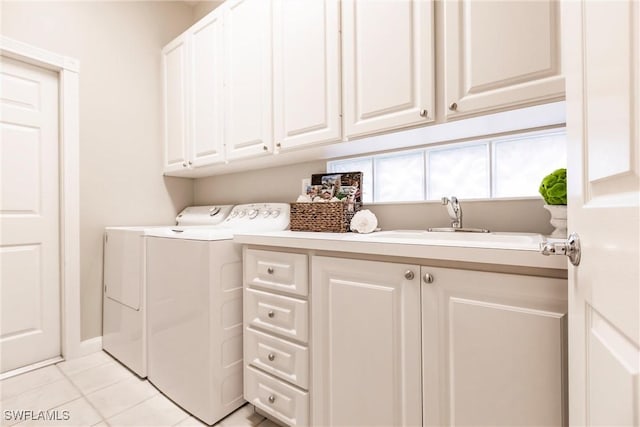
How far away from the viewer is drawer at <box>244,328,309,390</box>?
1324 millimetres

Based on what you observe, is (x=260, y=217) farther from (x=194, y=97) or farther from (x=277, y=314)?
(x=194, y=97)

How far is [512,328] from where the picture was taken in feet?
2.80

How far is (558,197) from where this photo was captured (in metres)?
1.11

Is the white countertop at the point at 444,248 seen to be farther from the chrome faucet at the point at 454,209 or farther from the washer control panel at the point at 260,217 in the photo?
the washer control panel at the point at 260,217

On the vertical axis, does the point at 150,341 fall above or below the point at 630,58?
below

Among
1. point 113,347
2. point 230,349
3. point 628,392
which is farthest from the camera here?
point 113,347

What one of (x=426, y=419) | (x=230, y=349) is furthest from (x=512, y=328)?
(x=230, y=349)

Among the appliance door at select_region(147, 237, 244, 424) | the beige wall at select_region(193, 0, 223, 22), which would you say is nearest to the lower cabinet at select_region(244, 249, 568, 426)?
the appliance door at select_region(147, 237, 244, 424)

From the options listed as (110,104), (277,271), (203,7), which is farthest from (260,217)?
(203,7)

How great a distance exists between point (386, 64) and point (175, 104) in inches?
73.6

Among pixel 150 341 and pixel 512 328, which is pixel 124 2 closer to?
pixel 150 341

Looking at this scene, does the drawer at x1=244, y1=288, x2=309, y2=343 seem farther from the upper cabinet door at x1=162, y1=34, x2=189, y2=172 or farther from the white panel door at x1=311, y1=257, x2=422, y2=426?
the upper cabinet door at x1=162, y1=34, x2=189, y2=172

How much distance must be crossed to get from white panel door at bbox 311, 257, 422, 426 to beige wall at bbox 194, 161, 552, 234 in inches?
25.5

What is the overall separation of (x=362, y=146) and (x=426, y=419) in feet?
4.04
